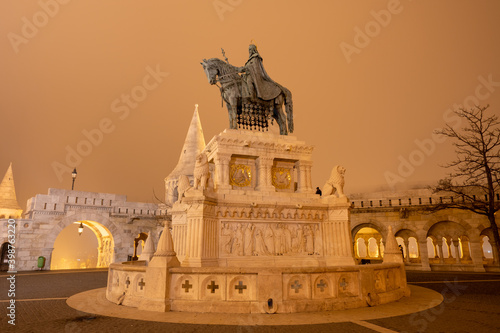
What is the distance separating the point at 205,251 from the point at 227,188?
2217 millimetres

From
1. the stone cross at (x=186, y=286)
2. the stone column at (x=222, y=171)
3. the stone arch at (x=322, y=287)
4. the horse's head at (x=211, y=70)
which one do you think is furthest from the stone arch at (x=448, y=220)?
the stone cross at (x=186, y=286)

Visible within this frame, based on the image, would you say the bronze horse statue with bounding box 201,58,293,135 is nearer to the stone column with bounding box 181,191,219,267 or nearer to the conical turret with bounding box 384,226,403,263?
the stone column with bounding box 181,191,219,267

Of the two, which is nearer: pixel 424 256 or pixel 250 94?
pixel 250 94

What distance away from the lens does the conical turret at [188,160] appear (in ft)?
104

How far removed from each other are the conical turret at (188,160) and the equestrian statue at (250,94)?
20120 mm

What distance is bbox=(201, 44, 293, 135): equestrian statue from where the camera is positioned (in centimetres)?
1136

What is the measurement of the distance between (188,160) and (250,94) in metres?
22.3

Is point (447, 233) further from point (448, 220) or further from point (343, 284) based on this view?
point (343, 284)

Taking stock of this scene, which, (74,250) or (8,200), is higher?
(8,200)

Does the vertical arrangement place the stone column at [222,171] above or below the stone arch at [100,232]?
above

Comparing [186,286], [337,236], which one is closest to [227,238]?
[186,286]

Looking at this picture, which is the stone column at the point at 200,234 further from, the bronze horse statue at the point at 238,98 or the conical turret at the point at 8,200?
the conical turret at the point at 8,200

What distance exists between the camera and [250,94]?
37.5ft

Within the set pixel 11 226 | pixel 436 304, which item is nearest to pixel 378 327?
pixel 436 304
